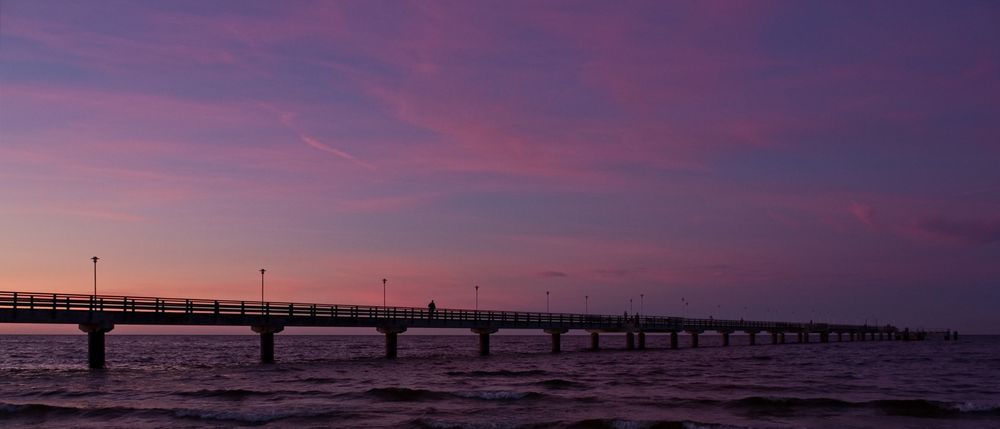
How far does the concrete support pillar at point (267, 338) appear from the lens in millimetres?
47500

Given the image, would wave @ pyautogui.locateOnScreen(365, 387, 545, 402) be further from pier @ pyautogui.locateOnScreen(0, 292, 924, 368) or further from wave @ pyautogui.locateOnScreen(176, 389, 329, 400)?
pier @ pyautogui.locateOnScreen(0, 292, 924, 368)

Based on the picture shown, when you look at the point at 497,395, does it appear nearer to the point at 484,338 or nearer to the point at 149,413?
the point at 149,413

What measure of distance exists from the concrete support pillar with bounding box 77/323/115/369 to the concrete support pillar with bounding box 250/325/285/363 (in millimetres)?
8041

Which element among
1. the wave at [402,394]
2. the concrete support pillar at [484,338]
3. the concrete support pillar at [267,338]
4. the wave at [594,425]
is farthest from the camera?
the concrete support pillar at [484,338]

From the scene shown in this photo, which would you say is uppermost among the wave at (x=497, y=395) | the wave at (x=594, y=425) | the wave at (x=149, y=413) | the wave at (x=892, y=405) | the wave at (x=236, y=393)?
the wave at (x=149, y=413)

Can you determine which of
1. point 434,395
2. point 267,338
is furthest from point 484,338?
point 434,395

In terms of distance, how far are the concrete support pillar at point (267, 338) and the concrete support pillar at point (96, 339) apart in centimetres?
804

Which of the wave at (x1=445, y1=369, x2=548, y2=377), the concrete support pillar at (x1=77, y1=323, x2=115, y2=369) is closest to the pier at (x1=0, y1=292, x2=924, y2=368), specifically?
the concrete support pillar at (x1=77, y1=323, x2=115, y2=369)

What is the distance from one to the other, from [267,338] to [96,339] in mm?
9538

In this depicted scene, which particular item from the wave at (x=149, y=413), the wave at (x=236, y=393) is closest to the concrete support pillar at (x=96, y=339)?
the wave at (x=236, y=393)

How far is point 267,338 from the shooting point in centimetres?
4806

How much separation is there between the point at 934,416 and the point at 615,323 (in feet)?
182

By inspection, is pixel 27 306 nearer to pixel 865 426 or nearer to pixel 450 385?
pixel 450 385

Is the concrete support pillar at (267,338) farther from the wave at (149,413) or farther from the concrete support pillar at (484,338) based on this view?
the wave at (149,413)
